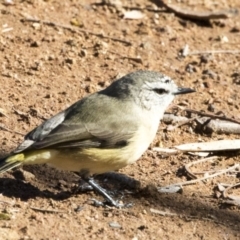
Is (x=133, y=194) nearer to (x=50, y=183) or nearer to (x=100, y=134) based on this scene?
(x=100, y=134)

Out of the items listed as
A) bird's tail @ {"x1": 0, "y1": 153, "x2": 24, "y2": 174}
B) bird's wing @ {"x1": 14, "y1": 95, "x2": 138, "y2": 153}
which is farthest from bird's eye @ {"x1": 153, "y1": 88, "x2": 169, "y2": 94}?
bird's tail @ {"x1": 0, "y1": 153, "x2": 24, "y2": 174}

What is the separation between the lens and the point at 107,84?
31.2ft

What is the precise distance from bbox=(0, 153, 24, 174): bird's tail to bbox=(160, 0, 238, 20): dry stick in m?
4.91

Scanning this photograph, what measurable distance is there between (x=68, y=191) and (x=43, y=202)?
420 mm

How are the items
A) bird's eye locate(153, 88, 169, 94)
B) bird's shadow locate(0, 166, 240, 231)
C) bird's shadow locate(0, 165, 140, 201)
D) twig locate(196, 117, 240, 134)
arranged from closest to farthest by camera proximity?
bird's shadow locate(0, 166, 240, 231), bird's shadow locate(0, 165, 140, 201), bird's eye locate(153, 88, 169, 94), twig locate(196, 117, 240, 134)

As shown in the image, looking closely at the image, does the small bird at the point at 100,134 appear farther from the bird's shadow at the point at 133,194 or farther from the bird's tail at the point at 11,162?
the bird's shadow at the point at 133,194

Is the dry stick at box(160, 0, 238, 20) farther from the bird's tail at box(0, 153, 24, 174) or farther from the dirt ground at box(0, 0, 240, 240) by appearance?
the bird's tail at box(0, 153, 24, 174)

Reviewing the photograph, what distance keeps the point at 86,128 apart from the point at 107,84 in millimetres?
2241

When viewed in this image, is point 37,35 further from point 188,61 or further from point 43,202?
point 43,202

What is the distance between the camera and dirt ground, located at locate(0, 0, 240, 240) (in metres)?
6.96

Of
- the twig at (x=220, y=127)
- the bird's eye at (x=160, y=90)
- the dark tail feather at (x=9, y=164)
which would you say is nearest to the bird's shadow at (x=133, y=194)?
the dark tail feather at (x=9, y=164)

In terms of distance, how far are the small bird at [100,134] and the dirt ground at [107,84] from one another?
372 millimetres

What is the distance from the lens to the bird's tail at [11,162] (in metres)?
7.15

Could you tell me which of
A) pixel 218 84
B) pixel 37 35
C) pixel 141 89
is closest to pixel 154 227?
pixel 141 89
